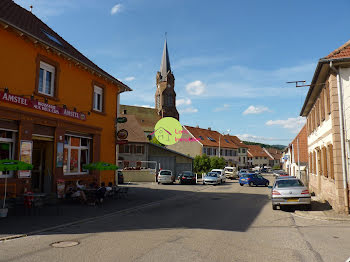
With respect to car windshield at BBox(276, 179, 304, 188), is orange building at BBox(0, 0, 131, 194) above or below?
above

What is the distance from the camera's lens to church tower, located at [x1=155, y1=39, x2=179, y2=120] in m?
84.9

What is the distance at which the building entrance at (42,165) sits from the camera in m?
14.6

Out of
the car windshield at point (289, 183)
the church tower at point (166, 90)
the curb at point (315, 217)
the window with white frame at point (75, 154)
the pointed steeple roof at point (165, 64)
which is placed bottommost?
the curb at point (315, 217)

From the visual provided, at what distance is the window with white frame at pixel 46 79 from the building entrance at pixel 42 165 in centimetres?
252

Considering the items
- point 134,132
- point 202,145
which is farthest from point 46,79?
point 202,145

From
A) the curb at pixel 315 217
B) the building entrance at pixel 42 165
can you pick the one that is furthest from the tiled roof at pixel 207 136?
the curb at pixel 315 217

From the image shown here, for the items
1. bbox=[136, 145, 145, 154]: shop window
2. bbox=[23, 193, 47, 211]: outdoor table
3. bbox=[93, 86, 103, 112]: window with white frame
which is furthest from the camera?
bbox=[136, 145, 145, 154]: shop window

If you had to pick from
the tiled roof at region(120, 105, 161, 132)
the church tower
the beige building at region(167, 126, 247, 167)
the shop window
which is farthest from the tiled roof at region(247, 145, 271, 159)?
the shop window

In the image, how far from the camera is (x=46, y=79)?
14.5 metres

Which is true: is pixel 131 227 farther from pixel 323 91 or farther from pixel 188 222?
pixel 323 91

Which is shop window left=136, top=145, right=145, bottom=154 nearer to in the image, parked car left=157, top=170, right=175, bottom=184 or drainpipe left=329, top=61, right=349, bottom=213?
parked car left=157, top=170, right=175, bottom=184

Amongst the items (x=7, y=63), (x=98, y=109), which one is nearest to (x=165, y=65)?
(x=98, y=109)

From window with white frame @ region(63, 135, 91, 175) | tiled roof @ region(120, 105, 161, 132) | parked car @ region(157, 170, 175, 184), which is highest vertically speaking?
tiled roof @ region(120, 105, 161, 132)
